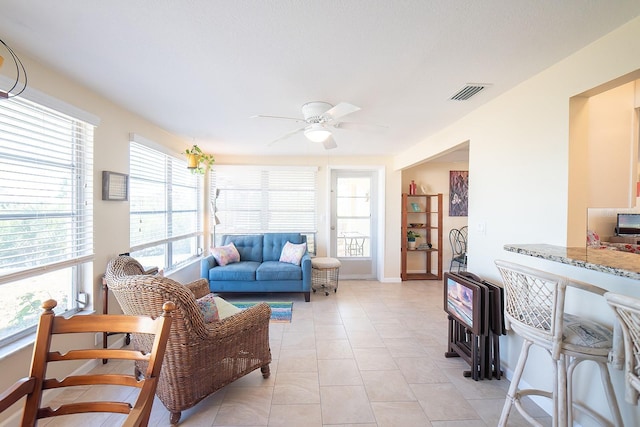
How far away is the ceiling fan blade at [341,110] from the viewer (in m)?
2.04

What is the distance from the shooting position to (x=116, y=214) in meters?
2.66

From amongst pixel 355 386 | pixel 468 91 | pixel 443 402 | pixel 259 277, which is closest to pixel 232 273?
pixel 259 277

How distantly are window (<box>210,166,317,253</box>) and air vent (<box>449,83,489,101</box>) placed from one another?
301 centimetres

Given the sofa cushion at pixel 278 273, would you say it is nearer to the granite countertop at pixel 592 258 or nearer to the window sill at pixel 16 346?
the window sill at pixel 16 346

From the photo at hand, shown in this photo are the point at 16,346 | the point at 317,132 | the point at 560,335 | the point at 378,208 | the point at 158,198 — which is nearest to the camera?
the point at 560,335

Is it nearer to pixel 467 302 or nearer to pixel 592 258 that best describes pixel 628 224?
pixel 467 302

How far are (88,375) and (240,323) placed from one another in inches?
41.7

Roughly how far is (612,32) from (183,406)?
334 cm

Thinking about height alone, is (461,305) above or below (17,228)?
below

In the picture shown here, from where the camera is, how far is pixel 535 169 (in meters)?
1.97

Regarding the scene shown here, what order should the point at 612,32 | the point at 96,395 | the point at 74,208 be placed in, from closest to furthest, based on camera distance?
the point at 612,32
the point at 96,395
the point at 74,208

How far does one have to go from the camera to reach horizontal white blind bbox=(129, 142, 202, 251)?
3.04m

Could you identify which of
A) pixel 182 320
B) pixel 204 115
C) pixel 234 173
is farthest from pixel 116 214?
pixel 234 173

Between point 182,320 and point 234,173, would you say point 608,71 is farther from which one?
point 234,173
